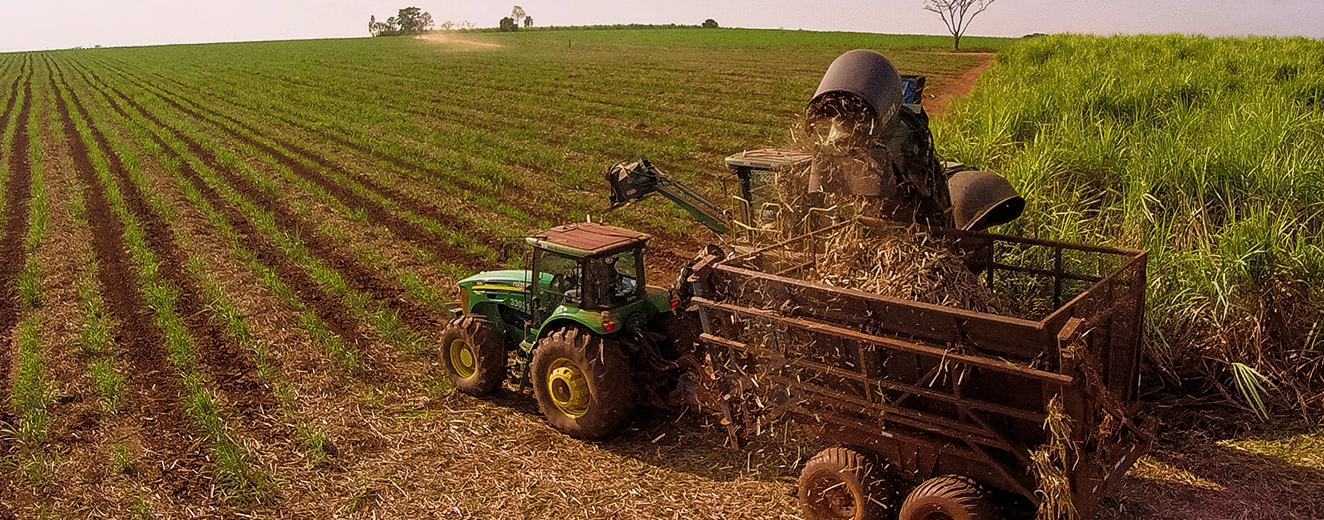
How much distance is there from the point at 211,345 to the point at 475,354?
12.5ft

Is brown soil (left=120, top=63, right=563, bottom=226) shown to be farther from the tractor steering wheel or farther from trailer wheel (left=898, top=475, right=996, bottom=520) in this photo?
trailer wheel (left=898, top=475, right=996, bottom=520)

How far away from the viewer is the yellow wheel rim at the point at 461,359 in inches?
350

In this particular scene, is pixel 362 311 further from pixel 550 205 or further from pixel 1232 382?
pixel 1232 382

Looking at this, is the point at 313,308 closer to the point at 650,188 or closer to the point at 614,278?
the point at 650,188

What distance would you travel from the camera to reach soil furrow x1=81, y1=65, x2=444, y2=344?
11.5 meters

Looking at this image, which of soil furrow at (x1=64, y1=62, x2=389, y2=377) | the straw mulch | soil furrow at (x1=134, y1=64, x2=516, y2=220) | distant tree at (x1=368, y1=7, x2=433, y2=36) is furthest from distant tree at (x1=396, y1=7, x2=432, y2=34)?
the straw mulch

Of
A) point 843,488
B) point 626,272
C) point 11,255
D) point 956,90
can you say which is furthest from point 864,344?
point 956,90

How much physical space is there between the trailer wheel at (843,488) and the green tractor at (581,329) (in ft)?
6.47

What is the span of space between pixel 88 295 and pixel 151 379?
3862mm

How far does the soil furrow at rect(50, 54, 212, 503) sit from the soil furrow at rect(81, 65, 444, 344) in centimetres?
261

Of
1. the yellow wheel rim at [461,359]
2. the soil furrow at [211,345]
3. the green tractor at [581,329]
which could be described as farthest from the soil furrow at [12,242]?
the green tractor at [581,329]

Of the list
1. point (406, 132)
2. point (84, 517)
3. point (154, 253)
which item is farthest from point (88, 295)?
point (406, 132)

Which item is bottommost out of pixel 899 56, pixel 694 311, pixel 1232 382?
pixel 1232 382

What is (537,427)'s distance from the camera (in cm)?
820
